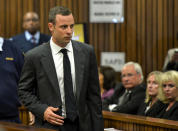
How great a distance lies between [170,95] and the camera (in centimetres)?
359

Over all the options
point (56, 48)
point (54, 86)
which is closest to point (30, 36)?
point (56, 48)

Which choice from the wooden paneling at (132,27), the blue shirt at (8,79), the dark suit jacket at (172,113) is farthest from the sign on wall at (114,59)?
the blue shirt at (8,79)

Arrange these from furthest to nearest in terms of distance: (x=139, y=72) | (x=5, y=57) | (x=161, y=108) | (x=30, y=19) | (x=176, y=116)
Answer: (x=30, y=19)
(x=139, y=72)
(x=161, y=108)
(x=176, y=116)
(x=5, y=57)

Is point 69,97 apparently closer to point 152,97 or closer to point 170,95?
point 170,95

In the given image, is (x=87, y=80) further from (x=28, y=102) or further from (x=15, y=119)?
(x=15, y=119)

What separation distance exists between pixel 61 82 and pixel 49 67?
11cm

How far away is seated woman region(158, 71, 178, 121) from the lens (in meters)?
3.43

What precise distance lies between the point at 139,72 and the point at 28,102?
247 cm

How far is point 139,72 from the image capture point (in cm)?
457

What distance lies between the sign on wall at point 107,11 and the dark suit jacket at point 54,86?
3993 millimetres

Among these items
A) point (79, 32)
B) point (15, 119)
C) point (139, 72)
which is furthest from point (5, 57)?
point (79, 32)

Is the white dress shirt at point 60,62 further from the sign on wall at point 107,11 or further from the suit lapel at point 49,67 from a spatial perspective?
the sign on wall at point 107,11

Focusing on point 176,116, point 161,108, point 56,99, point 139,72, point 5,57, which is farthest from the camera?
point 139,72

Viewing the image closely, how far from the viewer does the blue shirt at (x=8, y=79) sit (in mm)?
3020
